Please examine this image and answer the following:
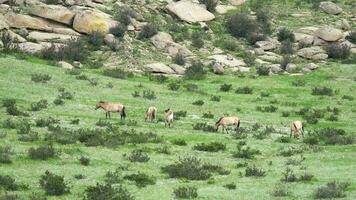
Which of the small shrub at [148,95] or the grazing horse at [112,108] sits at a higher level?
A: the grazing horse at [112,108]

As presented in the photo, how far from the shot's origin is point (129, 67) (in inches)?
2776

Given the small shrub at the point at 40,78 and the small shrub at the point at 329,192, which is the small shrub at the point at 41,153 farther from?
the small shrub at the point at 40,78

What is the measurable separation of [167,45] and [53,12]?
14.6 metres

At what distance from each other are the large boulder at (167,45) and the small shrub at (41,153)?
4504cm

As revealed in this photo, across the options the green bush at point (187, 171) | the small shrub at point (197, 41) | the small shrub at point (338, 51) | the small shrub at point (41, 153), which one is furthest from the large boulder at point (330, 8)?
the small shrub at point (41, 153)

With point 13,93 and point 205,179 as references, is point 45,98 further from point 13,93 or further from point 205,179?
point 205,179

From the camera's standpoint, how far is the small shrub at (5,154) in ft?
100

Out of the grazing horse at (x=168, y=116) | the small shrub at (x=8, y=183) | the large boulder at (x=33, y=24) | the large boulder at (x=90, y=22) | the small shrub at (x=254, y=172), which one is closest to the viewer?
the small shrub at (x=8, y=183)

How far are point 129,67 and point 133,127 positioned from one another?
27010mm

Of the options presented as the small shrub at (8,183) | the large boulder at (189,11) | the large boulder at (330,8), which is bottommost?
the small shrub at (8,183)

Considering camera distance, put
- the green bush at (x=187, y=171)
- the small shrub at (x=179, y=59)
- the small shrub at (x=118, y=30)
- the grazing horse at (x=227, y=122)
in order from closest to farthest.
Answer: the green bush at (x=187, y=171) < the grazing horse at (x=227, y=122) < the small shrub at (x=179, y=59) < the small shrub at (x=118, y=30)

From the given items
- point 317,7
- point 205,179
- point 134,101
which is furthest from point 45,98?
point 317,7

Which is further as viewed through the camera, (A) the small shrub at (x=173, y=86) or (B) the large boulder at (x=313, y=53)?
(B) the large boulder at (x=313, y=53)

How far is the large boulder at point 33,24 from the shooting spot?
73812mm
